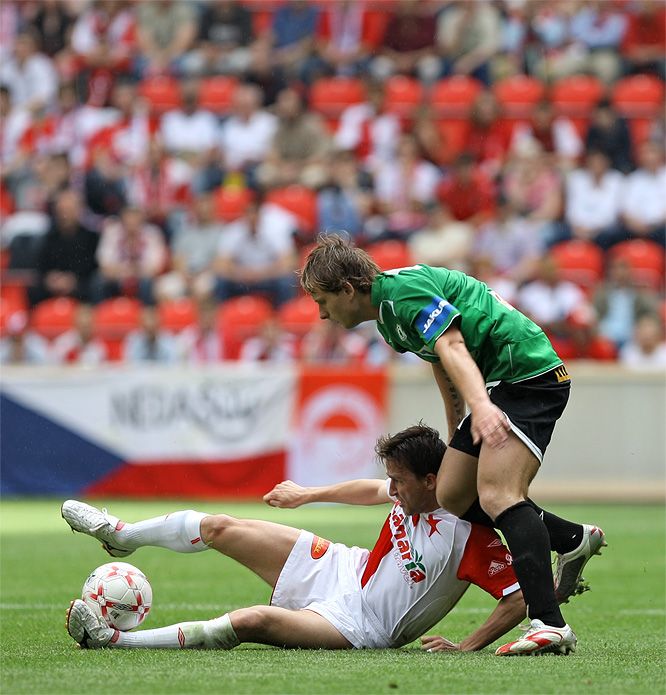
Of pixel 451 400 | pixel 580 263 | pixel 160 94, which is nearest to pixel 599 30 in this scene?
pixel 580 263

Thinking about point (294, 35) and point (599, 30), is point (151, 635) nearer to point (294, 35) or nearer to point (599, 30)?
point (599, 30)

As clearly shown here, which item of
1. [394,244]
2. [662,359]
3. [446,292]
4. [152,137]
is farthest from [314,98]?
[446,292]

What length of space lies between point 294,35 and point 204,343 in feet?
22.5

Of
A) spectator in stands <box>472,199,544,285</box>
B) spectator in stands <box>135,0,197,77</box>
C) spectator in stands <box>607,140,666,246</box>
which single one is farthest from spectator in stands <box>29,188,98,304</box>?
spectator in stands <box>607,140,666,246</box>

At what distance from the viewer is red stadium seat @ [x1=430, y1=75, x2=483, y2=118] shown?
1939cm

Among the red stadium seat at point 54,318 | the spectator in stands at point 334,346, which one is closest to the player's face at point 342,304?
the spectator in stands at point 334,346

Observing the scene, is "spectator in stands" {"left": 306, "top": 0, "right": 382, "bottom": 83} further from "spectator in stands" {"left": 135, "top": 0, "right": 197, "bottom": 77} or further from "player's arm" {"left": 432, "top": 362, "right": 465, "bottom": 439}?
"player's arm" {"left": 432, "top": 362, "right": 465, "bottom": 439}

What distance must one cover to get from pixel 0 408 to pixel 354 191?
5557 millimetres

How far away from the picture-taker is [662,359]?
15.4m

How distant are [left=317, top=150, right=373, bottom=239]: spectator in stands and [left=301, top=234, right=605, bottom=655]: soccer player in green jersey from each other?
12.0 metres

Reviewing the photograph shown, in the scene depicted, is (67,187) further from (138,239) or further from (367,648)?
(367,648)

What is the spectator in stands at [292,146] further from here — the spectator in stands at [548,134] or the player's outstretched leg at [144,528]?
the player's outstretched leg at [144,528]

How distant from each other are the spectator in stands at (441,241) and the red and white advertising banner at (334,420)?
8.84 ft

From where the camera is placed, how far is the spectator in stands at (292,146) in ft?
62.6
